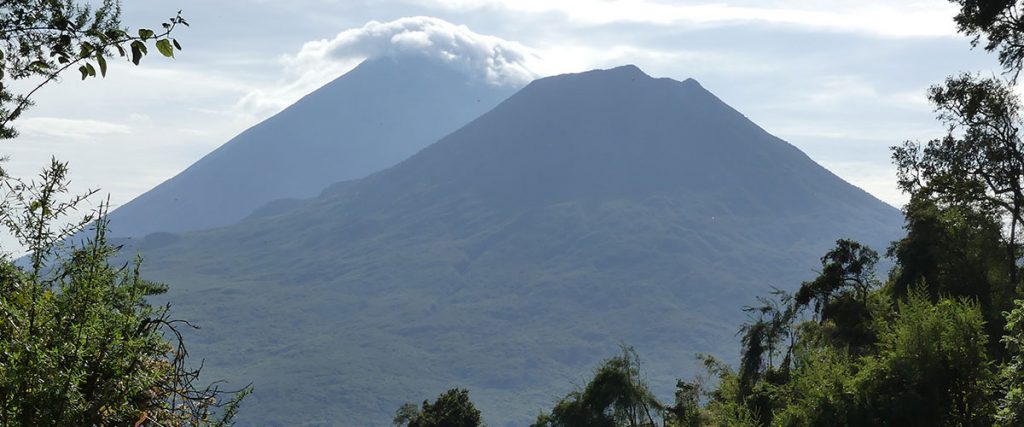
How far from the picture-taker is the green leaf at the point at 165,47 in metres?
7.12

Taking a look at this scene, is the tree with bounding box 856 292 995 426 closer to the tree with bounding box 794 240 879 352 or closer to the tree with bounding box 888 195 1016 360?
the tree with bounding box 888 195 1016 360

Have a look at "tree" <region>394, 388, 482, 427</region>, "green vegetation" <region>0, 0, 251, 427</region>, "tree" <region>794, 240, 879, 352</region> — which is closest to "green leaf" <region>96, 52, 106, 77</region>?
"green vegetation" <region>0, 0, 251, 427</region>

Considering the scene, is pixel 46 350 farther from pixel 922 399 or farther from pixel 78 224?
pixel 922 399

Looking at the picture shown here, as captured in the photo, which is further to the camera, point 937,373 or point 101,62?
point 937,373

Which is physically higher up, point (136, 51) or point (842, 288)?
point (842, 288)

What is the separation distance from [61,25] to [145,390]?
322cm

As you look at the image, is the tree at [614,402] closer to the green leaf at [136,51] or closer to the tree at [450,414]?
the tree at [450,414]

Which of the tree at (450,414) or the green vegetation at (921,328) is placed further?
the tree at (450,414)

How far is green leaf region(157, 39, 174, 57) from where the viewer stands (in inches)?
280

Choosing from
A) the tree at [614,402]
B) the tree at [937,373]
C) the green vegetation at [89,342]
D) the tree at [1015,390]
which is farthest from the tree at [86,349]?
the tree at [614,402]

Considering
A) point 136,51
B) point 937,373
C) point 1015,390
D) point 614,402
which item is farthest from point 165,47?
point 614,402

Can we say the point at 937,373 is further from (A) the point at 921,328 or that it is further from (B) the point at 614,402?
(B) the point at 614,402

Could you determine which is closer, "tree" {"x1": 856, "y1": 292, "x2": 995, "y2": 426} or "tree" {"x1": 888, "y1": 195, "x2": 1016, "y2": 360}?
"tree" {"x1": 856, "y1": 292, "x2": 995, "y2": 426}

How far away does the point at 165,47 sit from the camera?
7141 mm
